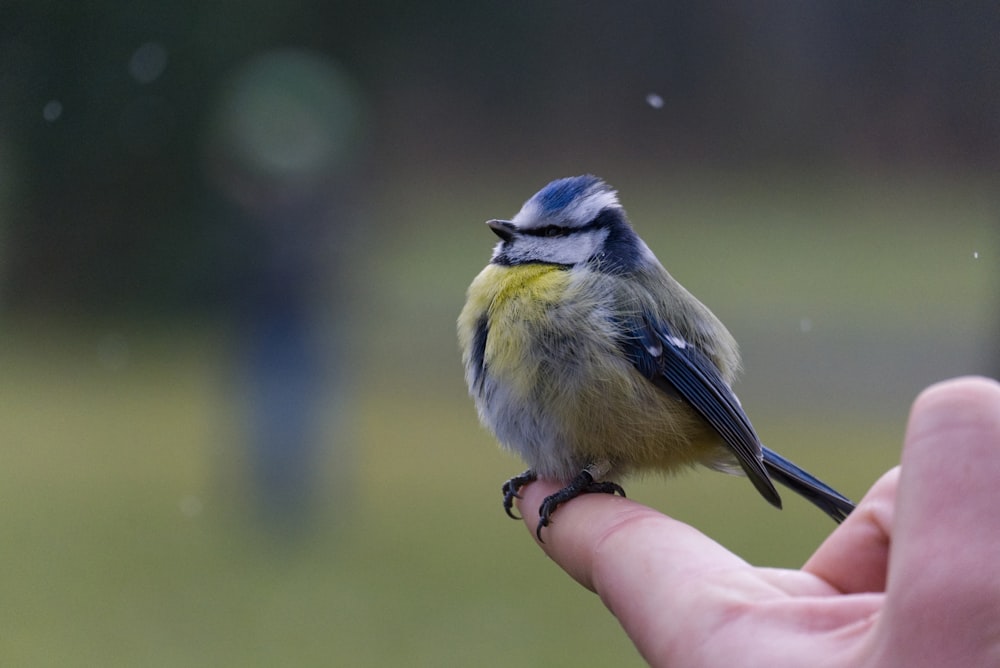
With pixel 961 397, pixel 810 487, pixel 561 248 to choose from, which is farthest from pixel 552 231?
pixel 961 397

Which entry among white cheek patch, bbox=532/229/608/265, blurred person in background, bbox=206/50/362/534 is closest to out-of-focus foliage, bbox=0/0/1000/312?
blurred person in background, bbox=206/50/362/534

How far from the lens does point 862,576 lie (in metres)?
0.76

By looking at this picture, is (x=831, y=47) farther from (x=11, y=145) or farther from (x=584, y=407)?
(x=11, y=145)

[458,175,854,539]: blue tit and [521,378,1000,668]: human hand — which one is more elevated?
[458,175,854,539]: blue tit

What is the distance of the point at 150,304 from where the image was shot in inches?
150

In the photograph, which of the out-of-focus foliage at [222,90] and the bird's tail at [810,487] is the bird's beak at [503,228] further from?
the out-of-focus foliage at [222,90]

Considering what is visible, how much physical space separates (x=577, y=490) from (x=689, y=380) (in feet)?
0.60

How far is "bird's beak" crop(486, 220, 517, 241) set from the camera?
46.7 inches

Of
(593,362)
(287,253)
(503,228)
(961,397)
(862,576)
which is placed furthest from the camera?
(287,253)

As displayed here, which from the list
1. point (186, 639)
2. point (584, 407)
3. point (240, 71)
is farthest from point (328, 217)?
point (584, 407)

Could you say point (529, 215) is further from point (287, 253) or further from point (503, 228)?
point (287, 253)

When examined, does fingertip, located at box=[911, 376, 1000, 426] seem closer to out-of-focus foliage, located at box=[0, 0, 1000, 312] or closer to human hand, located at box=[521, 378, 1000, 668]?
human hand, located at box=[521, 378, 1000, 668]

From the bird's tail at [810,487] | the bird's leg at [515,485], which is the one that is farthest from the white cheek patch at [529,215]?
the bird's tail at [810,487]

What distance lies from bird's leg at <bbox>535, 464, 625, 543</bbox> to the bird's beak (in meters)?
0.29
